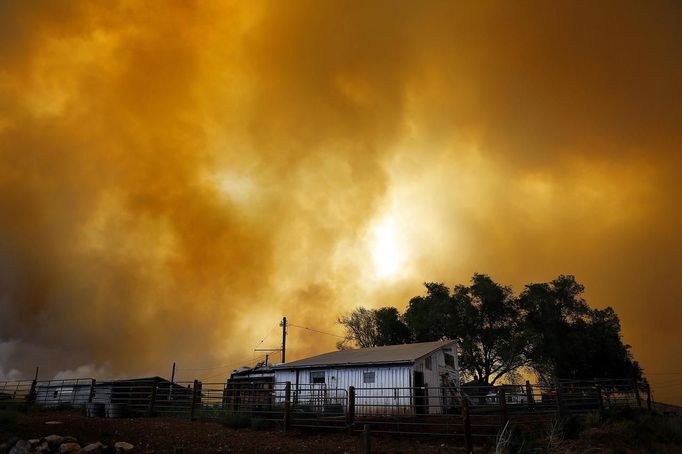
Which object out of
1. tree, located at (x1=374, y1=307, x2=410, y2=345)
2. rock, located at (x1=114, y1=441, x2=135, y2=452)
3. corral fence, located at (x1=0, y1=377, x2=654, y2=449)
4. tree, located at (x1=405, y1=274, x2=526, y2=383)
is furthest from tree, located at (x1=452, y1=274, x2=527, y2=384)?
rock, located at (x1=114, y1=441, x2=135, y2=452)

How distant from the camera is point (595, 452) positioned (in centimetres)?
1584

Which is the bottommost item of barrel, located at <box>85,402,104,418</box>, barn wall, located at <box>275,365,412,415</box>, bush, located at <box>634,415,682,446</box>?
bush, located at <box>634,415,682,446</box>

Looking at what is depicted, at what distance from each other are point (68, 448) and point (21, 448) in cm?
126

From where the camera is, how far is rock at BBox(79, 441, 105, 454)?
13820 mm

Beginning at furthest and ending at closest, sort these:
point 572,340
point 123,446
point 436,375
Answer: point 572,340 < point 436,375 < point 123,446

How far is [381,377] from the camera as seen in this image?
30094 millimetres

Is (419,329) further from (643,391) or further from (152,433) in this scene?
(152,433)

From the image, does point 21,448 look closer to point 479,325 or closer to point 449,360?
point 449,360

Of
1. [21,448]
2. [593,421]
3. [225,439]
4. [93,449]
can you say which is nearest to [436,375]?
[593,421]

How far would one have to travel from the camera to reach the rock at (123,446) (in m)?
14.5

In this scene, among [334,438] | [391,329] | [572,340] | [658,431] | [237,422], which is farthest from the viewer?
[391,329]

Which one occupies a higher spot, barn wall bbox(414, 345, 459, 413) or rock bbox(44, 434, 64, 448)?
barn wall bbox(414, 345, 459, 413)

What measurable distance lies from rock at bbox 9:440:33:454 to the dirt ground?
1808 millimetres

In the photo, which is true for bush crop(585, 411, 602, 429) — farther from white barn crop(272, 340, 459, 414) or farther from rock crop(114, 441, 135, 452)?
rock crop(114, 441, 135, 452)
